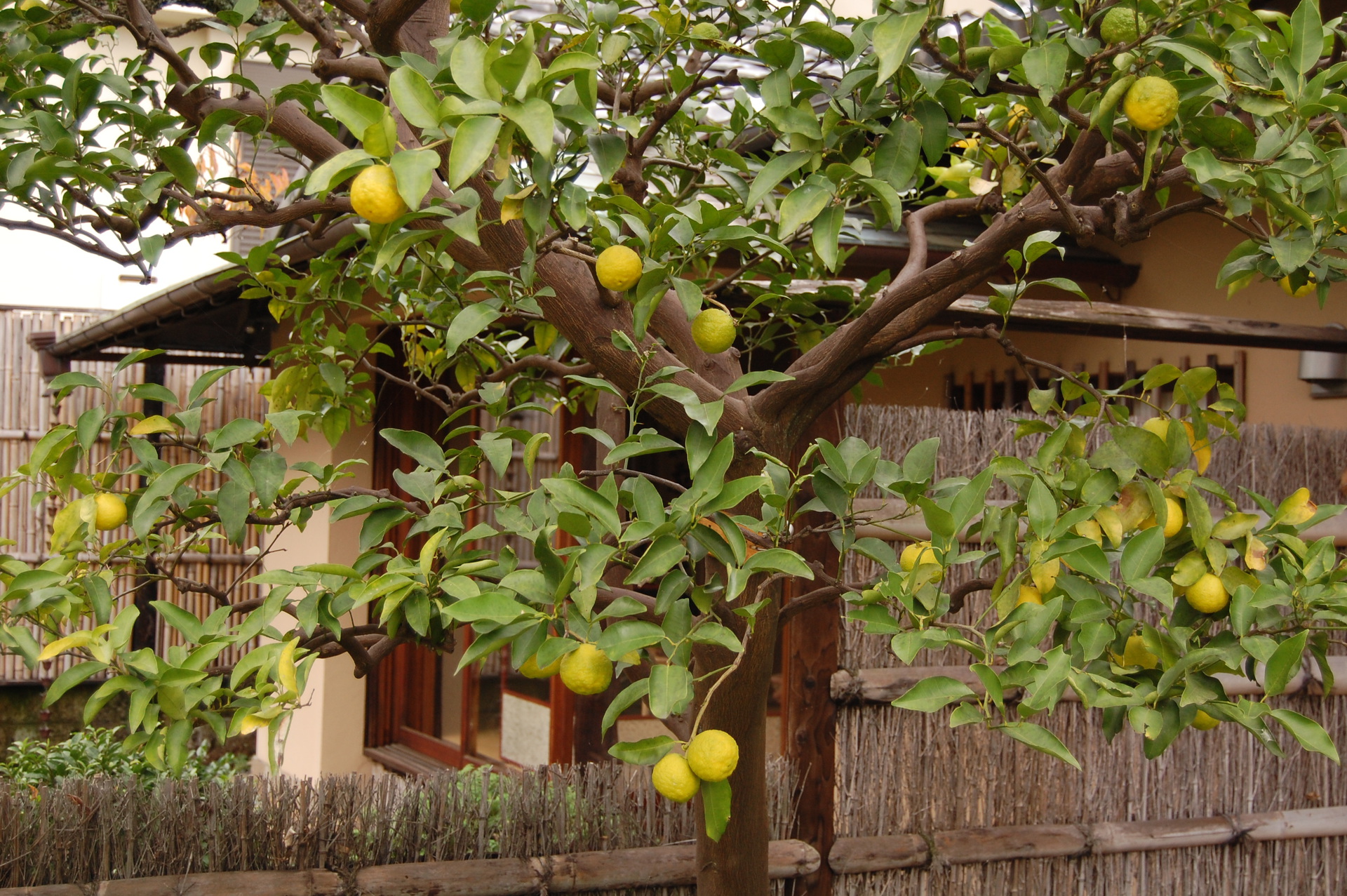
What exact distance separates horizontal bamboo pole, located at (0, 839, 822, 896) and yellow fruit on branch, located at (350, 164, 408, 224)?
1.99 meters

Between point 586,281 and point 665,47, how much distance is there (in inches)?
14.2

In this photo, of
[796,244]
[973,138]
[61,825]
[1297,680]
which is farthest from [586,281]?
[1297,680]

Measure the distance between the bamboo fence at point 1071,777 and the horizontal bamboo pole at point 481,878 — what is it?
351 mm

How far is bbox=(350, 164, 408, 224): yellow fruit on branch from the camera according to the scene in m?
1.08

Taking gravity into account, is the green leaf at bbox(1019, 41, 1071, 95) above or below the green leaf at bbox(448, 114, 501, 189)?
above

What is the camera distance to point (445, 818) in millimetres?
2756

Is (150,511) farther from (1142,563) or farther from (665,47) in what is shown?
(1142,563)

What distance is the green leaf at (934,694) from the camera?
4.20 ft

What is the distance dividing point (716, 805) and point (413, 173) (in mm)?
748

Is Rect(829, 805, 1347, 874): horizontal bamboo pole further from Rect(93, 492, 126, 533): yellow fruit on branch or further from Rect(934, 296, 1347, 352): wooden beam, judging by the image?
Rect(93, 492, 126, 533): yellow fruit on branch

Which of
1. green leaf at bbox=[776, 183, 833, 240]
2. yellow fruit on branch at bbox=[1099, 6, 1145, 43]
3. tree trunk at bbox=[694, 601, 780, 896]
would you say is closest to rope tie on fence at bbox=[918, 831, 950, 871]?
tree trunk at bbox=[694, 601, 780, 896]

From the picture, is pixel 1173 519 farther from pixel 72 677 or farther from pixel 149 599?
pixel 149 599

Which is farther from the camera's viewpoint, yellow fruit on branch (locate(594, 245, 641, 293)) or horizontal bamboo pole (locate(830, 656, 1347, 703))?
horizontal bamboo pole (locate(830, 656, 1347, 703))

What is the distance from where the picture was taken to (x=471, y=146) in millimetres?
1023
